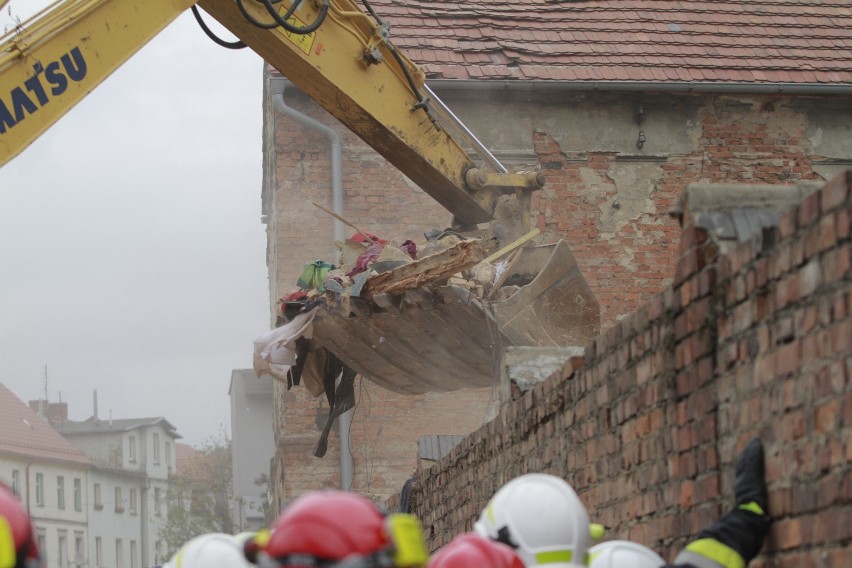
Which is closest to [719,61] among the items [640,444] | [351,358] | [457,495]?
[351,358]

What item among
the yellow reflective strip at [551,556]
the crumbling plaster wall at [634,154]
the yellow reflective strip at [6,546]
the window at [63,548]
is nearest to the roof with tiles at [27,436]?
the window at [63,548]

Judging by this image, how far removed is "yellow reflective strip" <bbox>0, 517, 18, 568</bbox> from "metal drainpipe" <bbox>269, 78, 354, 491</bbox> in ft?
35.0

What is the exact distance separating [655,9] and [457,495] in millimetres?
8492

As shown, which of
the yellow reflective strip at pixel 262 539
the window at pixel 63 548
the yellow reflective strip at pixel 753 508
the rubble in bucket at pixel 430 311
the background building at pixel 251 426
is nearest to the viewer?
the yellow reflective strip at pixel 262 539

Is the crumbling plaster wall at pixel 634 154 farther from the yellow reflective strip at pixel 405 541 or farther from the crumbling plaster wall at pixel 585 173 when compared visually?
the yellow reflective strip at pixel 405 541

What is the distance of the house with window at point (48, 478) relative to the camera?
47594 millimetres

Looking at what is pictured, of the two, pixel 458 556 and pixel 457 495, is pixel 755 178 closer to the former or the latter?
pixel 457 495

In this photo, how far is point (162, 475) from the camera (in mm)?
63875

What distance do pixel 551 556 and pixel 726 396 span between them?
2.40 ft

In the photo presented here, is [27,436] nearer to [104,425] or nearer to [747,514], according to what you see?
[104,425]

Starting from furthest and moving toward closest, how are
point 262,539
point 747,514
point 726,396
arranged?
point 726,396 → point 747,514 → point 262,539

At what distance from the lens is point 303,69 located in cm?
926

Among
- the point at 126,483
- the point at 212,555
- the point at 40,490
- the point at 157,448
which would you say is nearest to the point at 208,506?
the point at 40,490

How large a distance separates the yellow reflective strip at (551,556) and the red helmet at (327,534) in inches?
44.6
